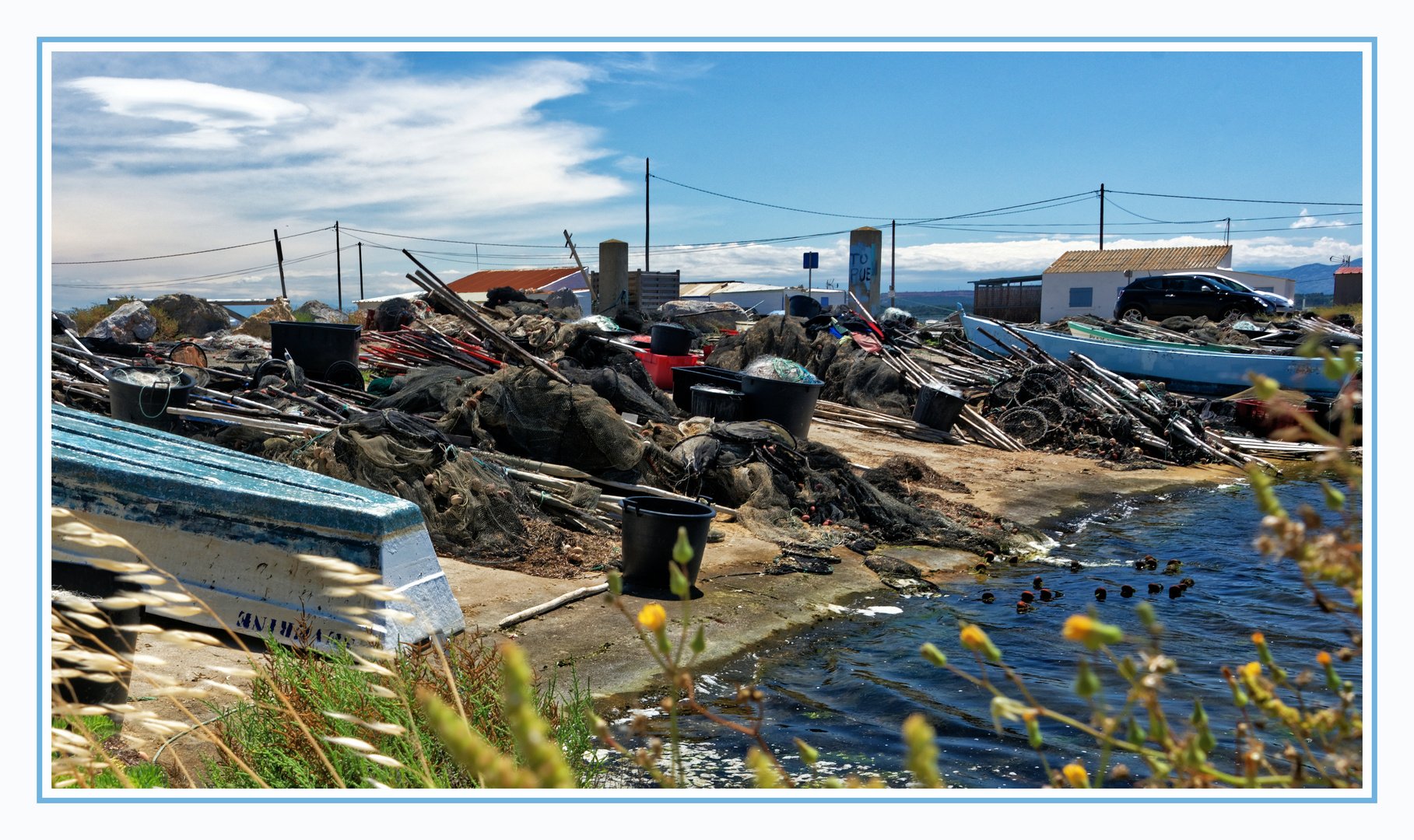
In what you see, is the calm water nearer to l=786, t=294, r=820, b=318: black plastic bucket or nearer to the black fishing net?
the black fishing net

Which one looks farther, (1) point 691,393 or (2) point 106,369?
(1) point 691,393

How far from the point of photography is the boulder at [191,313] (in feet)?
78.5

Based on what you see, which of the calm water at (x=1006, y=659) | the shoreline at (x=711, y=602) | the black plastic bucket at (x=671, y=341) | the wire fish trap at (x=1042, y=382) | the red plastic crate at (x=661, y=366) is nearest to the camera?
the calm water at (x=1006, y=659)

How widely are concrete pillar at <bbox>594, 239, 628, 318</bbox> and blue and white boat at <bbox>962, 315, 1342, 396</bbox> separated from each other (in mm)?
10369

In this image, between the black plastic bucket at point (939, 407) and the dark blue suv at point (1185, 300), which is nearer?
the black plastic bucket at point (939, 407)

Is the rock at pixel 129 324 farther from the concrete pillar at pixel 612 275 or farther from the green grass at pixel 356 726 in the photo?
the green grass at pixel 356 726

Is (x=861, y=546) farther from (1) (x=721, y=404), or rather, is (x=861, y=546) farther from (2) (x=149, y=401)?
(2) (x=149, y=401)

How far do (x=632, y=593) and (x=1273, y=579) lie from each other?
17.6 ft

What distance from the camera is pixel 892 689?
527cm

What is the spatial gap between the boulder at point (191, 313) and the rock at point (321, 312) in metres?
3.11

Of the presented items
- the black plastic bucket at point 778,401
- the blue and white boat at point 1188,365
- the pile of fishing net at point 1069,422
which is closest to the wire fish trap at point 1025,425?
the pile of fishing net at point 1069,422

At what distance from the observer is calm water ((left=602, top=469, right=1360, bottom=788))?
4457 millimetres
